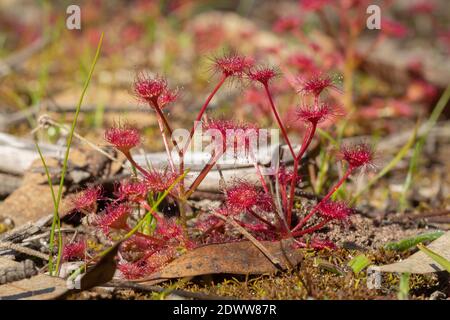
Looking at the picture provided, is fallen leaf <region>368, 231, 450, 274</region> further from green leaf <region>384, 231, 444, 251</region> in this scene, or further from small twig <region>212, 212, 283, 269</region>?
small twig <region>212, 212, 283, 269</region>

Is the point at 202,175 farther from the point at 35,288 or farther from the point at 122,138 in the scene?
the point at 35,288

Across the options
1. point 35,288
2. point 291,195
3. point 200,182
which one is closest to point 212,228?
point 200,182

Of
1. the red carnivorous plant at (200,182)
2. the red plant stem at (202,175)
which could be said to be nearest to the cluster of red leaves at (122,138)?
the red carnivorous plant at (200,182)

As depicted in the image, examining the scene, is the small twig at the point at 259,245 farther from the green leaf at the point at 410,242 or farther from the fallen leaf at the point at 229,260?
the green leaf at the point at 410,242

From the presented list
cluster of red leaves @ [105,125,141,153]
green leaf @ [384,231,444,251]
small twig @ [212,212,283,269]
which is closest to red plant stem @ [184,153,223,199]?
small twig @ [212,212,283,269]

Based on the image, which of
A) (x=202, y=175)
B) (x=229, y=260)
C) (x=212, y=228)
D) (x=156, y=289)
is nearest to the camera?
(x=156, y=289)
